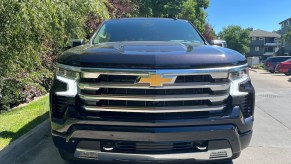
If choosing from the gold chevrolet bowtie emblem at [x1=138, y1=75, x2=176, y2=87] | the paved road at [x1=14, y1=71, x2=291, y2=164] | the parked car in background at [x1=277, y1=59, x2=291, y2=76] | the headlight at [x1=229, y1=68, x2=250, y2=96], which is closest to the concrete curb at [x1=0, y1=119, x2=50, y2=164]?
the paved road at [x1=14, y1=71, x2=291, y2=164]

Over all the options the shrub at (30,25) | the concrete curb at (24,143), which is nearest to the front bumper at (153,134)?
the concrete curb at (24,143)

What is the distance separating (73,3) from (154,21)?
1627 mm

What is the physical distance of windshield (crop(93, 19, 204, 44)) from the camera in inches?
178

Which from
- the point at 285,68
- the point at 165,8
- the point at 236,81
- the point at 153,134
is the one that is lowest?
the point at 285,68

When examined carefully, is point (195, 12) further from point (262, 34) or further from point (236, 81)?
point (262, 34)

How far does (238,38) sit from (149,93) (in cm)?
8102

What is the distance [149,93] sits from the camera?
297 centimetres

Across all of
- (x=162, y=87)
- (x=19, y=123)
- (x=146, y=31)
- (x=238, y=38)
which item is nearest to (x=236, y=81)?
(x=162, y=87)

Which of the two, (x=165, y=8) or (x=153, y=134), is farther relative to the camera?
(x=165, y=8)

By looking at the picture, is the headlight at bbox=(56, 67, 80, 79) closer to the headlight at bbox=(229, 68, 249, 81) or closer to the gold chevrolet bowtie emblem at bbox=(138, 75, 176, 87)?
the gold chevrolet bowtie emblem at bbox=(138, 75, 176, 87)

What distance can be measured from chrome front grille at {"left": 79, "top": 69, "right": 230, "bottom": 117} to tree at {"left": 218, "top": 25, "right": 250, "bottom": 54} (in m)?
79.3

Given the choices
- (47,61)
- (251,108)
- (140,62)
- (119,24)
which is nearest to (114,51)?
(140,62)

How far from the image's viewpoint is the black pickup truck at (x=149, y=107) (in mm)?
2949

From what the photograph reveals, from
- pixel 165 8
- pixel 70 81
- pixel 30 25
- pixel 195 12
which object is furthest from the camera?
pixel 195 12
